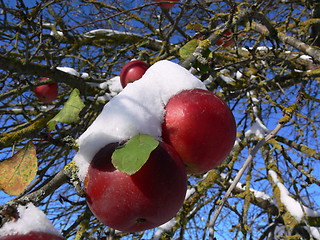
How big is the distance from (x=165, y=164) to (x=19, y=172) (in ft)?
0.94

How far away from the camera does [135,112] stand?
617mm

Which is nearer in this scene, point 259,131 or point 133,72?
point 133,72

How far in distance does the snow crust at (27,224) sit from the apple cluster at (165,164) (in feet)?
0.42

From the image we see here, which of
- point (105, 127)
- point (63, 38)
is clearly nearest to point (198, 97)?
point (105, 127)

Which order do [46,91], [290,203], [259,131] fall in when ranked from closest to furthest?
[290,203] → [259,131] → [46,91]

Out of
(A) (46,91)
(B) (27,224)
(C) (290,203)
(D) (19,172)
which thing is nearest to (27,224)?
(B) (27,224)

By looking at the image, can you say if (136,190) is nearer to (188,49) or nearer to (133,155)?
(133,155)

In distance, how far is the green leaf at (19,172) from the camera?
55cm

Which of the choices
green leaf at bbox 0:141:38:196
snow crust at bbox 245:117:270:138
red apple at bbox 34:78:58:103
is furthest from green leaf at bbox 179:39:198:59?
red apple at bbox 34:78:58:103

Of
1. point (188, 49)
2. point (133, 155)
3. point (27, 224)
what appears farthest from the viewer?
point (188, 49)

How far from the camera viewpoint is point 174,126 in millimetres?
638

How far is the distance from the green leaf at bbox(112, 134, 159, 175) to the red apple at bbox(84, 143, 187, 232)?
61mm

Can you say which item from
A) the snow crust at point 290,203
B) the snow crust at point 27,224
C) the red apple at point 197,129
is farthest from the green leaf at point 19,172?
the snow crust at point 290,203

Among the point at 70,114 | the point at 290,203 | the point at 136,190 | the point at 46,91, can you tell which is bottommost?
the point at 290,203
